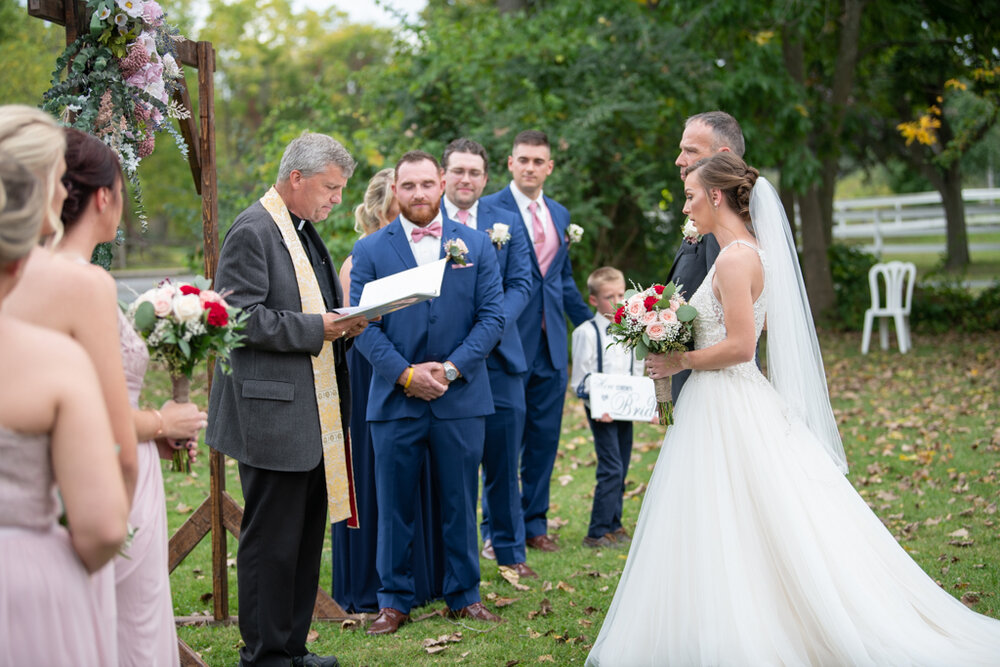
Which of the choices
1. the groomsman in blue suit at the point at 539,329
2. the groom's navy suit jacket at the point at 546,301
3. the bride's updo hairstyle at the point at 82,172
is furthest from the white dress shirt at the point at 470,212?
the bride's updo hairstyle at the point at 82,172

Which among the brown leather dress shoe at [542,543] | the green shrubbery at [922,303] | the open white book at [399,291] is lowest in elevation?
the brown leather dress shoe at [542,543]

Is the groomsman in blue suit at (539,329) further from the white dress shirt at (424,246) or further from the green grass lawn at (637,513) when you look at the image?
the white dress shirt at (424,246)

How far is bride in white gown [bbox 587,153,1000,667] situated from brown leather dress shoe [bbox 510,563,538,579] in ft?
5.84

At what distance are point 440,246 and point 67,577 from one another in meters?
3.26

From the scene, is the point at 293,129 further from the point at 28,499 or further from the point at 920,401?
the point at 28,499

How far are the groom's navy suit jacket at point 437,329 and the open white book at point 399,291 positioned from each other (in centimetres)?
37

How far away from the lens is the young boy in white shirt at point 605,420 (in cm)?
685

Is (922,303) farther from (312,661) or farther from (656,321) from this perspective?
(312,661)

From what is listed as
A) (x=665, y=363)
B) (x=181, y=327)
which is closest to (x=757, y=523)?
(x=665, y=363)

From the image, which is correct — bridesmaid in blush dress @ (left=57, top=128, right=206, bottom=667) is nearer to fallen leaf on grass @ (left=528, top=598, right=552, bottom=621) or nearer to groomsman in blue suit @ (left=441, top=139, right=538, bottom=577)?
fallen leaf on grass @ (left=528, top=598, right=552, bottom=621)

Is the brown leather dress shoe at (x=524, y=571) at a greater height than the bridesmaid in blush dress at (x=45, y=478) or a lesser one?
lesser

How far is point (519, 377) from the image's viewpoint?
6426mm

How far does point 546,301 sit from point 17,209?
4762 mm

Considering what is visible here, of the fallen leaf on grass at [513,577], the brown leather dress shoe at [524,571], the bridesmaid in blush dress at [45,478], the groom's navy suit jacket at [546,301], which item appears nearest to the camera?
the bridesmaid in blush dress at [45,478]
